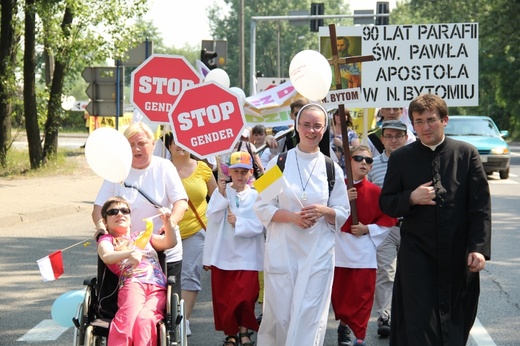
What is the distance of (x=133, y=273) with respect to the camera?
21.4ft

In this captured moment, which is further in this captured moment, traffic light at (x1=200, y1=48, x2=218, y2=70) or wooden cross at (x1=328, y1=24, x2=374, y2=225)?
traffic light at (x1=200, y1=48, x2=218, y2=70)

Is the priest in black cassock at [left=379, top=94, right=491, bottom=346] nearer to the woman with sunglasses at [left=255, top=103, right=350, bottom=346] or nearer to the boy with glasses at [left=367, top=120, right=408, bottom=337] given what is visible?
the woman with sunglasses at [left=255, top=103, right=350, bottom=346]

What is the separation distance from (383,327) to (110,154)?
309cm

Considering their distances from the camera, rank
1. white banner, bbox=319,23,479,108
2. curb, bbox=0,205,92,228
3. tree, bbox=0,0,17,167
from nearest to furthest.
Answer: white banner, bbox=319,23,479,108 → curb, bbox=0,205,92,228 → tree, bbox=0,0,17,167

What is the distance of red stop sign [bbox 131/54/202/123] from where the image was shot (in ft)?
30.0

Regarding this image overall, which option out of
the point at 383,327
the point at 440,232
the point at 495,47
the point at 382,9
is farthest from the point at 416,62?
the point at 495,47

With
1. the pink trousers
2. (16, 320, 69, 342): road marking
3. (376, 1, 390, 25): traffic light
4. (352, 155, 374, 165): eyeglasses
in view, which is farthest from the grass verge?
the pink trousers

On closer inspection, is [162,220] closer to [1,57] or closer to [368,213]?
[368,213]

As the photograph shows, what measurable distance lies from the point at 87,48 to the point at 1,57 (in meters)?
2.34

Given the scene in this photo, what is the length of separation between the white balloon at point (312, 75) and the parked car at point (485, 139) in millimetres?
18350

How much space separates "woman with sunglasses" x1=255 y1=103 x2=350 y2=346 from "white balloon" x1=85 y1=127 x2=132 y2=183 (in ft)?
3.35

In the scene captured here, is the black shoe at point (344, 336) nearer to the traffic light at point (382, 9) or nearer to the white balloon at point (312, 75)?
the white balloon at point (312, 75)

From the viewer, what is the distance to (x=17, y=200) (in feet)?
62.1

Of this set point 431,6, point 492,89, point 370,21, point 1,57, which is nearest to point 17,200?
point 1,57
